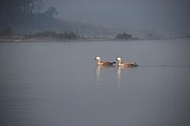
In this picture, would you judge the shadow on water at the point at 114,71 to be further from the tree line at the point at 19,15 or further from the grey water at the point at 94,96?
the tree line at the point at 19,15

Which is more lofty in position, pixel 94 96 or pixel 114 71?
pixel 114 71

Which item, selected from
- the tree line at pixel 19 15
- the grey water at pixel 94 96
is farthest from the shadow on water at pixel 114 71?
the tree line at pixel 19 15

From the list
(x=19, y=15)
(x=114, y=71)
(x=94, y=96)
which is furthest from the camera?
(x=19, y=15)

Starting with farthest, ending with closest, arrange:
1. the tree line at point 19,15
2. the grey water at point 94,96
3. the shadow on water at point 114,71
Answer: the tree line at point 19,15 → the shadow on water at point 114,71 → the grey water at point 94,96

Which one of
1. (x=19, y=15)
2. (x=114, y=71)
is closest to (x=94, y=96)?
(x=114, y=71)

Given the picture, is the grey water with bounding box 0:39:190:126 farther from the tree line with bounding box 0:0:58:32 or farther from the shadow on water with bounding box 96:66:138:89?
the tree line with bounding box 0:0:58:32

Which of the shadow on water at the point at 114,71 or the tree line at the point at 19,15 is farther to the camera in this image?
the tree line at the point at 19,15

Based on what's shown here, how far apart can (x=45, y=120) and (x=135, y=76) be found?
297cm

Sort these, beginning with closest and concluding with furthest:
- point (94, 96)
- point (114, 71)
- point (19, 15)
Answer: point (94, 96) < point (114, 71) < point (19, 15)

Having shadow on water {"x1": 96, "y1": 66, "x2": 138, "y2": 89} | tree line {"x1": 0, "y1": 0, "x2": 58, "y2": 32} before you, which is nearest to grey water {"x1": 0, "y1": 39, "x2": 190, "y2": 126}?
shadow on water {"x1": 96, "y1": 66, "x2": 138, "y2": 89}

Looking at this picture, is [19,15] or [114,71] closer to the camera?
[114,71]

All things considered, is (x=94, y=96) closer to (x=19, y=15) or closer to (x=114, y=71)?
(x=114, y=71)

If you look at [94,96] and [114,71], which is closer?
[94,96]

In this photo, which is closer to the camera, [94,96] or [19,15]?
[94,96]
